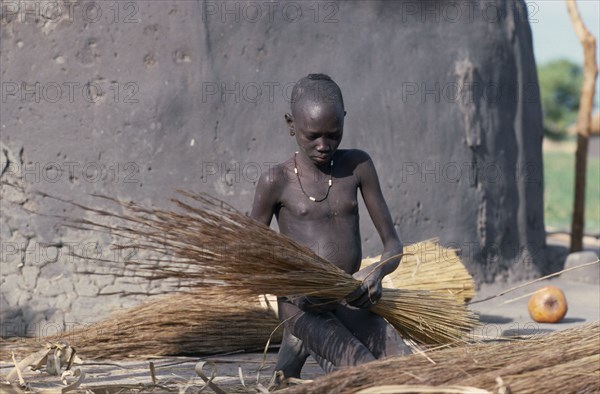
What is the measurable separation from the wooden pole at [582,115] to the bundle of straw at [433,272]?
130 inches

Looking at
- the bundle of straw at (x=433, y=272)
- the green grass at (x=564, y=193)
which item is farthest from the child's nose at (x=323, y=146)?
the green grass at (x=564, y=193)

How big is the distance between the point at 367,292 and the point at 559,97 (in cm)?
4822

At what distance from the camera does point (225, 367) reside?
4855mm

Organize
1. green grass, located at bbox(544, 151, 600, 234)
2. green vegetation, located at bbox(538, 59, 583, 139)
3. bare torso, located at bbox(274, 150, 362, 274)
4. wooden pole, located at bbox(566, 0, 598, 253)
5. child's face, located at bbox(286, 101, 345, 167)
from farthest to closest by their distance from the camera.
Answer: green vegetation, located at bbox(538, 59, 583, 139) < green grass, located at bbox(544, 151, 600, 234) < wooden pole, located at bbox(566, 0, 598, 253) < bare torso, located at bbox(274, 150, 362, 274) < child's face, located at bbox(286, 101, 345, 167)

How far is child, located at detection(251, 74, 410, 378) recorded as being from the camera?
3.79 metres

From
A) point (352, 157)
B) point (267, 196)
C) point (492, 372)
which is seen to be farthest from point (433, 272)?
point (492, 372)

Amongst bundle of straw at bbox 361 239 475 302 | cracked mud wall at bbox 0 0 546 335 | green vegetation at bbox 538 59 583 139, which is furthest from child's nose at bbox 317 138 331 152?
green vegetation at bbox 538 59 583 139

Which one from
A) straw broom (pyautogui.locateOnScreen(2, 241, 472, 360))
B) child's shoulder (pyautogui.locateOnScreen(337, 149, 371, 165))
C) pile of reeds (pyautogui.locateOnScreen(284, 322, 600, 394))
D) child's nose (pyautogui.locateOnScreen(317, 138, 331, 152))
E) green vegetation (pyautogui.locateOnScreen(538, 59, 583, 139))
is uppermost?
green vegetation (pyautogui.locateOnScreen(538, 59, 583, 139))

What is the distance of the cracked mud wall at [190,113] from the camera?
5973mm

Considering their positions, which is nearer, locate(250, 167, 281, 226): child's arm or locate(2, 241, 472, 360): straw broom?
locate(250, 167, 281, 226): child's arm

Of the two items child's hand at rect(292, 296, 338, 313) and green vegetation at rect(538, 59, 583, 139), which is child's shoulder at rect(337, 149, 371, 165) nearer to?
child's hand at rect(292, 296, 338, 313)

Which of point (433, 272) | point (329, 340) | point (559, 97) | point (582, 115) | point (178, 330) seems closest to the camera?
point (329, 340)

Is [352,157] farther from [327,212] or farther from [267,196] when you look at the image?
[267,196]

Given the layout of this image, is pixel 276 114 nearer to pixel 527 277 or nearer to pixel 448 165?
pixel 448 165
